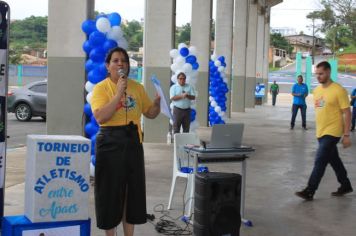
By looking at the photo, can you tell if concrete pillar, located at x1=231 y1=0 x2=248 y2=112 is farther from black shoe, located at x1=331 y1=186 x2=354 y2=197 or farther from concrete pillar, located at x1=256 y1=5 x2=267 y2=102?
black shoe, located at x1=331 y1=186 x2=354 y2=197

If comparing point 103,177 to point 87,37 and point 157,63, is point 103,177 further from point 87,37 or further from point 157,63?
point 157,63

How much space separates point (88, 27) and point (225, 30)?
15.6m

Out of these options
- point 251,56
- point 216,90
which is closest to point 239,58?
point 251,56

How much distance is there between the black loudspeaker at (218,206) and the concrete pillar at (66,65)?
155 inches

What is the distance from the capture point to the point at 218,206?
5277mm

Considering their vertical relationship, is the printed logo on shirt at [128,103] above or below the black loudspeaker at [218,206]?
above

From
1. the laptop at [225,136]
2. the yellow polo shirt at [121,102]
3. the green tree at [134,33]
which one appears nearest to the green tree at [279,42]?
the green tree at [134,33]

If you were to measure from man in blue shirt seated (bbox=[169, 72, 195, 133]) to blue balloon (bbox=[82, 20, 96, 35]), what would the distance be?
3549mm

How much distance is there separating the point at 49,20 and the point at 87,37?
73 cm

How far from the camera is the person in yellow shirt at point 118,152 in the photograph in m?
4.63

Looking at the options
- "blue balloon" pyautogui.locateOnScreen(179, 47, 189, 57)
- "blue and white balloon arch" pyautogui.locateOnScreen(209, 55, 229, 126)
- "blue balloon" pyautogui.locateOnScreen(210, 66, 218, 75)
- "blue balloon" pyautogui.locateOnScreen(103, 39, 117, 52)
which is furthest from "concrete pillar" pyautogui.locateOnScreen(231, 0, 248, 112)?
"blue balloon" pyautogui.locateOnScreen(103, 39, 117, 52)

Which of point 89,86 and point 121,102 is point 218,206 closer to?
point 121,102

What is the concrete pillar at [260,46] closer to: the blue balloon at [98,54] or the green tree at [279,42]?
the blue balloon at [98,54]

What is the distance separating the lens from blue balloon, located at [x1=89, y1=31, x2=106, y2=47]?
805 centimetres
